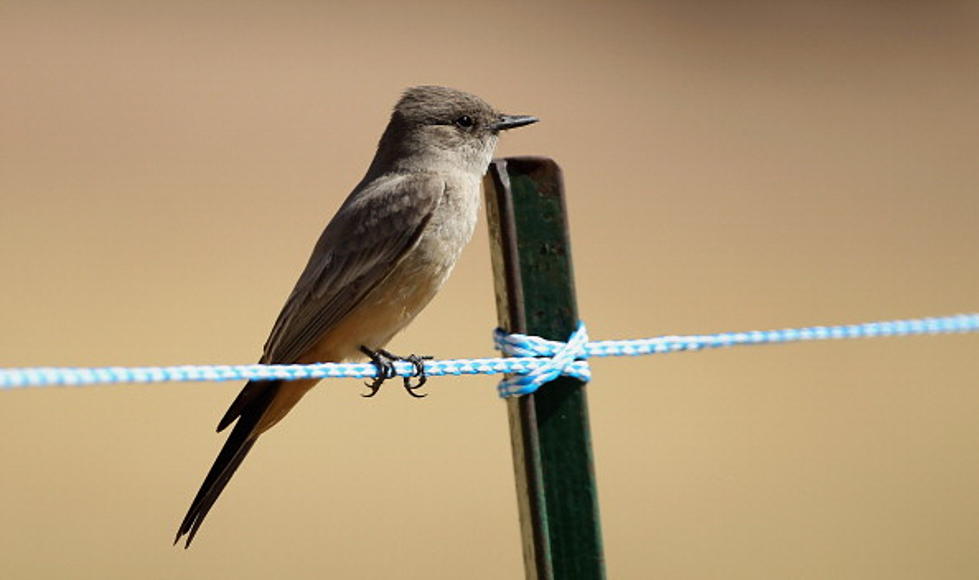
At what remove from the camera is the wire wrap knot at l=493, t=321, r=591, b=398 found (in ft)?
8.25

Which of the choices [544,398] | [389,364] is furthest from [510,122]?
[544,398]

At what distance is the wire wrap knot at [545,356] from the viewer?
8.25 feet

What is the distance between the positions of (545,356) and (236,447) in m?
1.28

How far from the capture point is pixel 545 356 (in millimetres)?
2531

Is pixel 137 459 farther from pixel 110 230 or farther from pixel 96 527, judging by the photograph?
pixel 110 230

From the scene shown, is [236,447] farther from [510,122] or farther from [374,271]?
[510,122]

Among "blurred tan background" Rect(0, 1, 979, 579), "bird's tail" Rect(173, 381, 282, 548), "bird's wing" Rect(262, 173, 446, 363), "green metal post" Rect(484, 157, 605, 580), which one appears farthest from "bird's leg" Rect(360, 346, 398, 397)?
"blurred tan background" Rect(0, 1, 979, 579)

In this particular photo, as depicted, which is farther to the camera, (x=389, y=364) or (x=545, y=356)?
(x=389, y=364)

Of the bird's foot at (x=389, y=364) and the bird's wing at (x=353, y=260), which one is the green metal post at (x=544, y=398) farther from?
the bird's wing at (x=353, y=260)

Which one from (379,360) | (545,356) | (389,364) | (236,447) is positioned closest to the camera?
(545,356)

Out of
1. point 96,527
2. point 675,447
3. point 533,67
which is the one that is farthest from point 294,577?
point 533,67

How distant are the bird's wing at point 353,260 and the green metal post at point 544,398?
136 cm

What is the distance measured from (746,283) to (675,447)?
3119 millimetres

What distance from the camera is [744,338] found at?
2.70m
